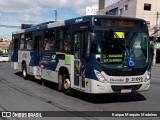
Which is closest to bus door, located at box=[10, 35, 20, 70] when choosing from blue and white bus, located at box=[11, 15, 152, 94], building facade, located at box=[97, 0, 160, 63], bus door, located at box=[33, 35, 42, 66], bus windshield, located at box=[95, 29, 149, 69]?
bus door, located at box=[33, 35, 42, 66]

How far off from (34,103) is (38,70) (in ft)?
19.7

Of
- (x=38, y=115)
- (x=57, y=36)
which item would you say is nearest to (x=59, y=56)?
(x=57, y=36)

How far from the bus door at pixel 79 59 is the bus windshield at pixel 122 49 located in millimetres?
784

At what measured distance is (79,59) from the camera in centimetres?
1193

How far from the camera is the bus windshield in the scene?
11.0 m

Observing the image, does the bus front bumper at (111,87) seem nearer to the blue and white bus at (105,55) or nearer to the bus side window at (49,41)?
the blue and white bus at (105,55)

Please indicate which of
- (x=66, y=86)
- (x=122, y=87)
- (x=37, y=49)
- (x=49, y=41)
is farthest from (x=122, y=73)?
(x=37, y=49)

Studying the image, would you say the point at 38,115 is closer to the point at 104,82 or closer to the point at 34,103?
the point at 34,103

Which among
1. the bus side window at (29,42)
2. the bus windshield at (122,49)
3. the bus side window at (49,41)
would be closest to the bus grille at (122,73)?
the bus windshield at (122,49)

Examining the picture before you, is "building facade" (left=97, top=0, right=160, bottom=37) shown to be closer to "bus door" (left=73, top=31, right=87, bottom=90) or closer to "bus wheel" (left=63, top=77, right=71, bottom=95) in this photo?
"bus wheel" (left=63, top=77, right=71, bottom=95)

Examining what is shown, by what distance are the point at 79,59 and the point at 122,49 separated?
5.13 feet

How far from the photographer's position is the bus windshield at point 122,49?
11031 mm

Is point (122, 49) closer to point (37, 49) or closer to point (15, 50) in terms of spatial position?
point (37, 49)

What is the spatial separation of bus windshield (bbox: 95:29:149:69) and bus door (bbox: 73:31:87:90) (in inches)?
30.9
